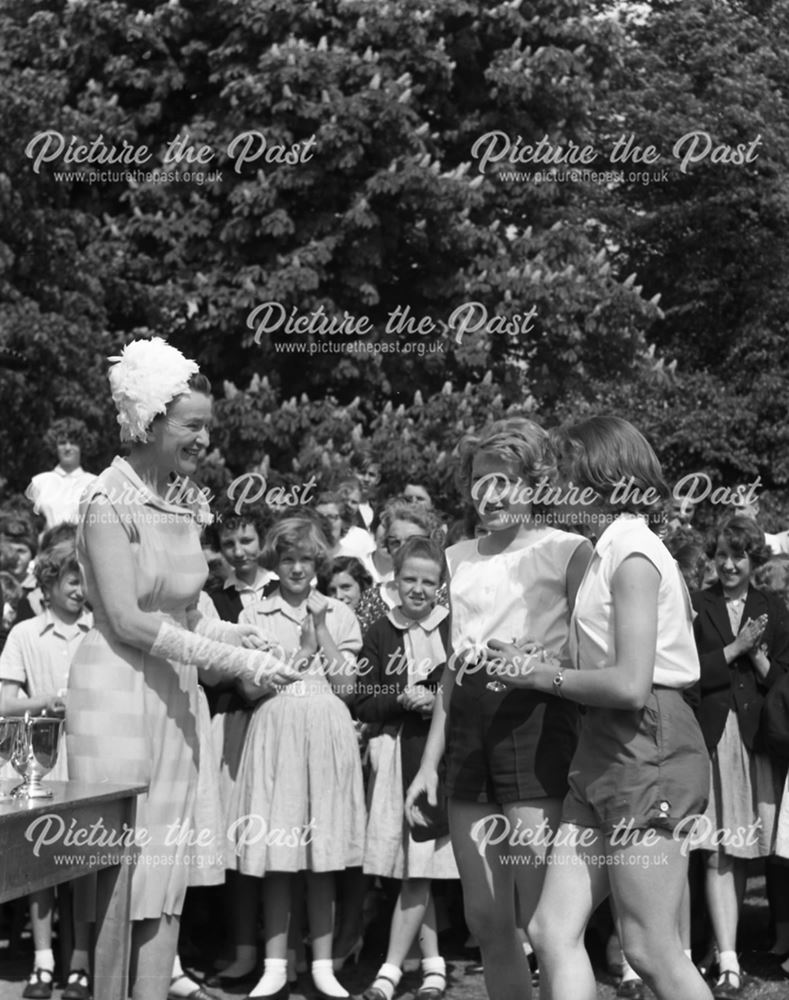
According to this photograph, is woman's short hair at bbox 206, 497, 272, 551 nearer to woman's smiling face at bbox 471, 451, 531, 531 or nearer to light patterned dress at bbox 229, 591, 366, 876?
light patterned dress at bbox 229, 591, 366, 876

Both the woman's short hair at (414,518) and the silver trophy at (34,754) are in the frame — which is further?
the woman's short hair at (414,518)

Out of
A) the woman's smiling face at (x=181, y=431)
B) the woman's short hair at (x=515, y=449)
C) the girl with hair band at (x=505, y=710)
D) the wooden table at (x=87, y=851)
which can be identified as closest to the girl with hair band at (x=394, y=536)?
the woman's short hair at (x=515, y=449)

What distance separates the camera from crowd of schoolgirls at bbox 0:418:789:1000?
4242 millimetres

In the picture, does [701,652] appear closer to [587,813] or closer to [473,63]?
[587,813]

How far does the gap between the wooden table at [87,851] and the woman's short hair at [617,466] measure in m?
1.49

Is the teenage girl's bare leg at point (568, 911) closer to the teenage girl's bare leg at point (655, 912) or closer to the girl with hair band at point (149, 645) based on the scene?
the teenage girl's bare leg at point (655, 912)

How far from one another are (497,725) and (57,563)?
3.30 metres

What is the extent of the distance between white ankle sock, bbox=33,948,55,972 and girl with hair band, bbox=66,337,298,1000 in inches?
112

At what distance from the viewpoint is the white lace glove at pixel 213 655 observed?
168 inches

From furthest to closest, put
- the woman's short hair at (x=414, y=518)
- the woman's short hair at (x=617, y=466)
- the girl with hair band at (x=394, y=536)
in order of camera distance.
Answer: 1. the woman's short hair at (x=414, y=518)
2. the girl with hair band at (x=394, y=536)
3. the woman's short hair at (x=617, y=466)

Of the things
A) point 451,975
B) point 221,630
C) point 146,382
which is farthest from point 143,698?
point 451,975

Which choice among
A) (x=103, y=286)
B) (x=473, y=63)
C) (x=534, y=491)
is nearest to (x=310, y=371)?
(x=103, y=286)

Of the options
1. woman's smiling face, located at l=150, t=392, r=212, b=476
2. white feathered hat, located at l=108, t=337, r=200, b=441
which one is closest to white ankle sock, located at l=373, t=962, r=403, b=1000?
woman's smiling face, located at l=150, t=392, r=212, b=476

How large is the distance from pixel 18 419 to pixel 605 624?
12.5 meters
